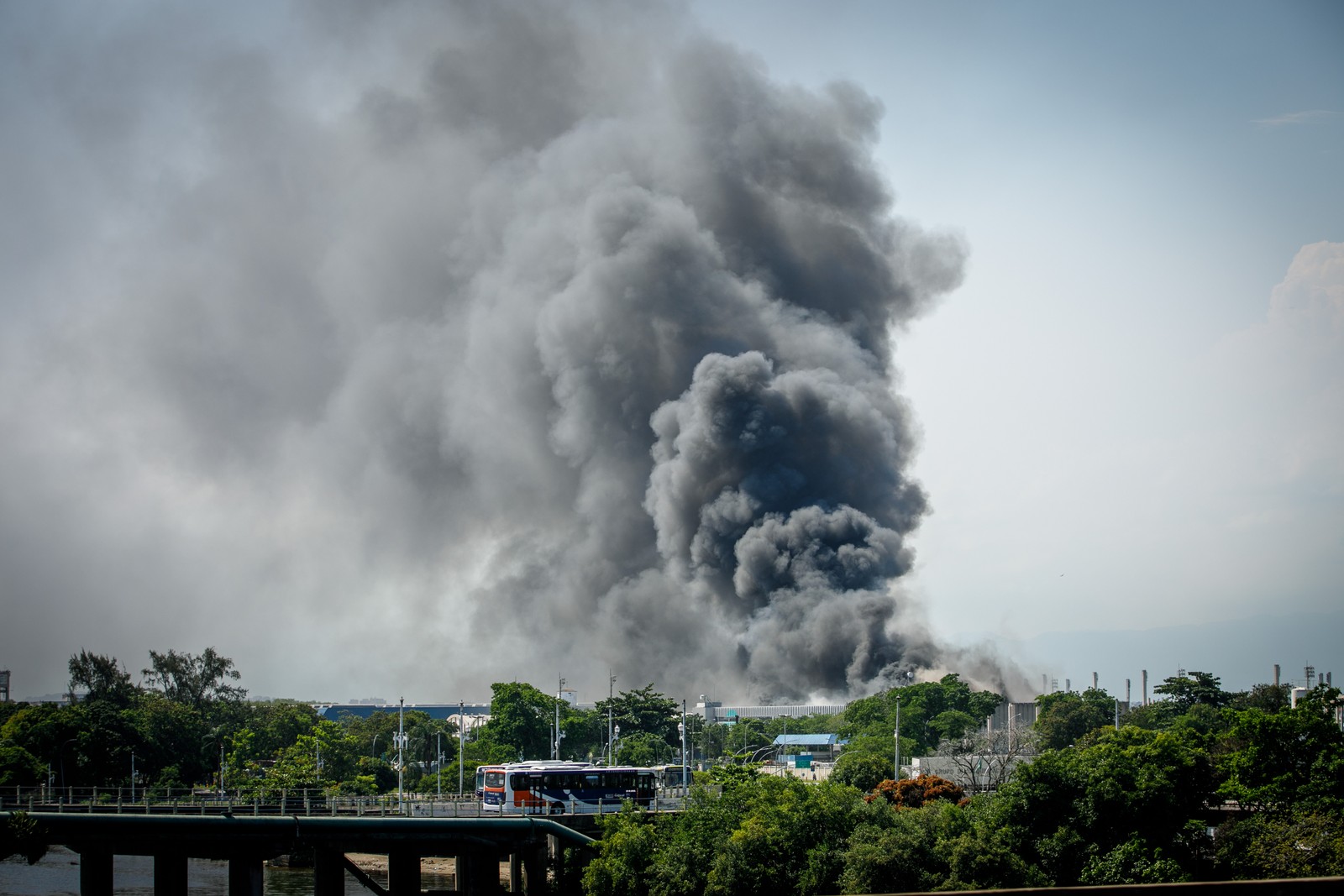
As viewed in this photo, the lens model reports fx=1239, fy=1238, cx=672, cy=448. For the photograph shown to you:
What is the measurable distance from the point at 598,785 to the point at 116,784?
1439 inches

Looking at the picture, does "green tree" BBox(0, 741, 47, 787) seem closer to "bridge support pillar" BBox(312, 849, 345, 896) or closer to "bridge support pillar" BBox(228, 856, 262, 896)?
"bridge support pillar" BBox(228, 856, 262, 896)

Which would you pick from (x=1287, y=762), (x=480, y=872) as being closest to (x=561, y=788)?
(x=480, y=872)

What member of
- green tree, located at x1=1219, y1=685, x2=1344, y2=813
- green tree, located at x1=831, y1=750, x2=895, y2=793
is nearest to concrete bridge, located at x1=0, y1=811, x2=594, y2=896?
green tree, located at x1=831, y1=750, x2=895, y2=793

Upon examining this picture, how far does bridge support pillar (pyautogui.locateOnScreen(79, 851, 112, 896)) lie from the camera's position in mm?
41875

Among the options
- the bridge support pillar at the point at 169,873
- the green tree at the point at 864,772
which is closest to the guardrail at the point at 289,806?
the bridge support pillar at the point at 169,873

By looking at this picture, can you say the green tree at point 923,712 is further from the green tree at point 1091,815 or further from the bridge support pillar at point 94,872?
the bridge support pillar at point 94,872

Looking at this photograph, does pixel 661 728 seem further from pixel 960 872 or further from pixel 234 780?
pixel 960 872

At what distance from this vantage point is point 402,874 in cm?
4419

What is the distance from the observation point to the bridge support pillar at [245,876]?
4050cm

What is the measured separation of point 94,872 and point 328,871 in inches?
329

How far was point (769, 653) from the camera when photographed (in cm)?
9650

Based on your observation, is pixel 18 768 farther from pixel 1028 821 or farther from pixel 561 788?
pixel 1028 821

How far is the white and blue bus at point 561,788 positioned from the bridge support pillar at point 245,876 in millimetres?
8261

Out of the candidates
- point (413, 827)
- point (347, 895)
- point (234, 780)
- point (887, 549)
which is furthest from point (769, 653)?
point (413, 827)
